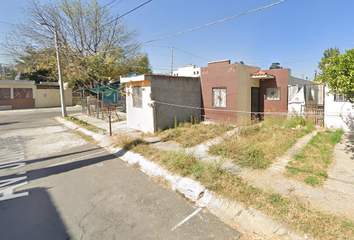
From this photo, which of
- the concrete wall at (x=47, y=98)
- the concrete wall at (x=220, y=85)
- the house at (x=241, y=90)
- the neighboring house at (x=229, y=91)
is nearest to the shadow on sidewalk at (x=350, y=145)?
the house at (x=241, y=90)

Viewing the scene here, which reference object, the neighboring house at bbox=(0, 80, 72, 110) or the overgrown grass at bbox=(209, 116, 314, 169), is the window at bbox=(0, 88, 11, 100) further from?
the overgrown grass at bbox=(209, 116, 314, 169)

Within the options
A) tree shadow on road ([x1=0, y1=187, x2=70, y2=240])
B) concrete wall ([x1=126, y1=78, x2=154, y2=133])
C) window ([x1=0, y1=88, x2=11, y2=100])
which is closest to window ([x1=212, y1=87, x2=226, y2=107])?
concrete wall ([x1=126, y1=78, x2=154, y2=133])

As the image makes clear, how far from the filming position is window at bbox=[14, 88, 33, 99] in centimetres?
2539

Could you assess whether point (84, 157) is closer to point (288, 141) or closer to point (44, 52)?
point (288, 141)

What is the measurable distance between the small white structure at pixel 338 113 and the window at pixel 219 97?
4.39 m

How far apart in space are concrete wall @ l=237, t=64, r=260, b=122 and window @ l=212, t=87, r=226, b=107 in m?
0.84

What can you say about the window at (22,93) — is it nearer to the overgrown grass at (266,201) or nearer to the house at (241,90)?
the house at (241,90)

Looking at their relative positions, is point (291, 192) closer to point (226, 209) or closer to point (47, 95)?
point (226, 209)

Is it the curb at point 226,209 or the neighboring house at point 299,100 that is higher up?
the neighboring house at point 299,100

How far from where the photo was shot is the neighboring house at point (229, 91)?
9.91 m

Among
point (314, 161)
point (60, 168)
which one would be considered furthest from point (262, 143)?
point (60, 168)

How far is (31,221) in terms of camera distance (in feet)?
10.9

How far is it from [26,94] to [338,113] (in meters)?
32.5

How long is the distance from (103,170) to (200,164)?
112 inches
